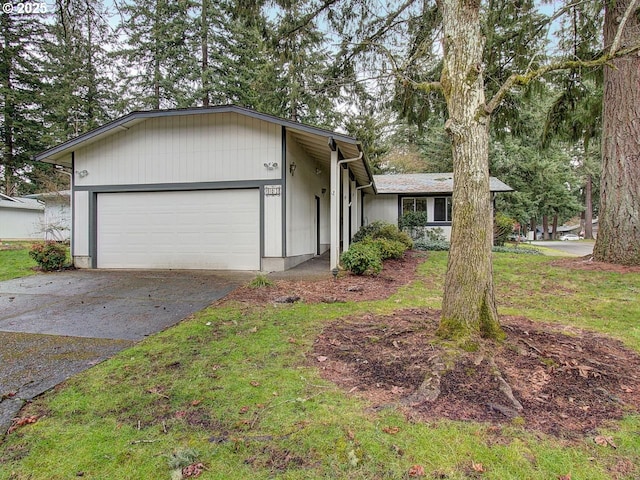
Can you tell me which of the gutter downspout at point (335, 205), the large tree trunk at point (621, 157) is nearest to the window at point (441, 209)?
the large tree trunk at point (621, 157)

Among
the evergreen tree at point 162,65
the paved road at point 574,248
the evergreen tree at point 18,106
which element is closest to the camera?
the paved road at point 574,248

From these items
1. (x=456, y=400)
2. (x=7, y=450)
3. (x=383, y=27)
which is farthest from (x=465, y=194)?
(x=383, y=27)

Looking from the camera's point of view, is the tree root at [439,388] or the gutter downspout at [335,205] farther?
the gutter downspout at [335,205]

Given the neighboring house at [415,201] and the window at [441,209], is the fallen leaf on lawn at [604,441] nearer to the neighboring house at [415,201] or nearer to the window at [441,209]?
the neighboring house at [415,201]

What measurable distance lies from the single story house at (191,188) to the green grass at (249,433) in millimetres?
5226

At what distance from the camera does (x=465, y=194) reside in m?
3.28

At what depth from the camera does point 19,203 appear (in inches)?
793

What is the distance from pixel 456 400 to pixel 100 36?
24.8 feet

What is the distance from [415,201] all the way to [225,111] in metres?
11.7

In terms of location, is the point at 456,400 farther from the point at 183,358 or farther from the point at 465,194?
the point at 183,358

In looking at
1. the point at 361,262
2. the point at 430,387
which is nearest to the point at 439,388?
the point at 430,387

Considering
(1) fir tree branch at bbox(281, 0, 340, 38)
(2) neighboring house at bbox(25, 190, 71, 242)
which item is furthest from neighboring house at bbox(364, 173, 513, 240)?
(2) neighboring house at bbox(25, 190, 71, 242)

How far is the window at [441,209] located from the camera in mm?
16969

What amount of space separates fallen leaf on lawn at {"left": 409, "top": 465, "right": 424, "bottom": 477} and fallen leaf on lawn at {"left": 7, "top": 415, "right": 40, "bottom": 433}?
7.93 ft
